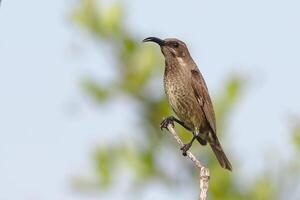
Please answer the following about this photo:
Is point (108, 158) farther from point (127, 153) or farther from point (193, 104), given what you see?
point (193, 104)

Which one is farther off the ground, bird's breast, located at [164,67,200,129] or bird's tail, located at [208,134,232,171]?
bird's breast, located at [164,67,200,129]

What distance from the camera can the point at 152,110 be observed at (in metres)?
11.5

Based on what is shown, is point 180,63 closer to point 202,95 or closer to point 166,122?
point 202,95

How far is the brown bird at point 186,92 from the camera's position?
950cm

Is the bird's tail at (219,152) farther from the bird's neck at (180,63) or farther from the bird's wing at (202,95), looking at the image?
the bird's neck at (180,63)

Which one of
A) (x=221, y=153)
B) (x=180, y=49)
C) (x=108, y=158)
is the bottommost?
(x=108, y=158)

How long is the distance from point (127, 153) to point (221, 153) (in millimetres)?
1610

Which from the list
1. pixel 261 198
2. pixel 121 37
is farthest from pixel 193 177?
pixel 121 37

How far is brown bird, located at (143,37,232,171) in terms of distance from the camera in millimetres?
9500

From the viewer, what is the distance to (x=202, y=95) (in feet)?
32.1

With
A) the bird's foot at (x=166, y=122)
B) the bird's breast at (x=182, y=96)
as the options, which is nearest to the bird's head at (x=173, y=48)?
the bird's breast at (x=182, y=96)

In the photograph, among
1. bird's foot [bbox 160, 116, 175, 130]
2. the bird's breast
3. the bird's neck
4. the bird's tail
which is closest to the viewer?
bird's foot [bbox 160, 116, 175, 130]

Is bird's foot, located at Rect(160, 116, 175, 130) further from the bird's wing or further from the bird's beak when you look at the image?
the bird's beak

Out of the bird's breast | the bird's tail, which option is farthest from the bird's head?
the bird's tail
